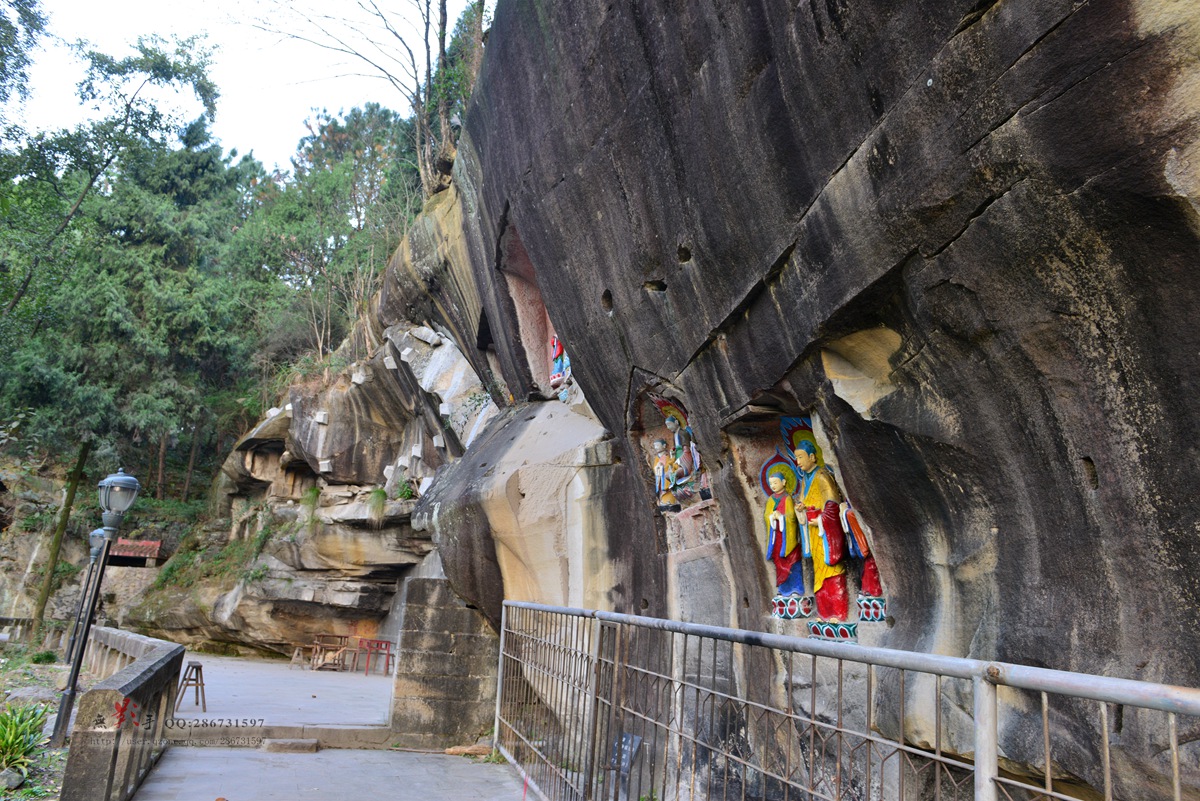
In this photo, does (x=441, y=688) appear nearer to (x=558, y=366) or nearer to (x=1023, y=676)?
(x=558, y=366)

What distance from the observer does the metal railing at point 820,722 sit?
208cm

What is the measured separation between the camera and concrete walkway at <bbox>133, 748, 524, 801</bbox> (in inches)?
233

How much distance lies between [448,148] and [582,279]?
726 cm

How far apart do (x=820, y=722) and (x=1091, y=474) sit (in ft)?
5.22

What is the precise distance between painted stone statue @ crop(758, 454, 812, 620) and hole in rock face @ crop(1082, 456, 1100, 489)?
251cm

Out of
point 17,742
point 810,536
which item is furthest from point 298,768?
point 810,536

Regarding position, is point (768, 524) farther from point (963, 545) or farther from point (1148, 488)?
point (1148, 488)

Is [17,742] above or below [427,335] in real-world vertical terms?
below

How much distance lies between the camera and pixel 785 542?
577 cm

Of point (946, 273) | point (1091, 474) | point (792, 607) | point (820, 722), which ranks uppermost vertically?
point (946, 273)

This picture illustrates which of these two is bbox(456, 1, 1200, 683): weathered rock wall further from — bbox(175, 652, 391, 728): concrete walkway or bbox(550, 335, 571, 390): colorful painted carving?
bbox(175, 652, 391, 728): concrete walkway

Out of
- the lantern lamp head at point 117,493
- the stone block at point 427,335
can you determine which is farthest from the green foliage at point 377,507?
the lantern lamp head at point 117,493

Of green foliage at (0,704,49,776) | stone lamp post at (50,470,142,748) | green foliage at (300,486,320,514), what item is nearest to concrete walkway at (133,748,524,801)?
green foliage at (0,704,49,776)

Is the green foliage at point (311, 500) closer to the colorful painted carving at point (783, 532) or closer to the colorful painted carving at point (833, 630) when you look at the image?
the colorful painted carving at point (783, 532)
